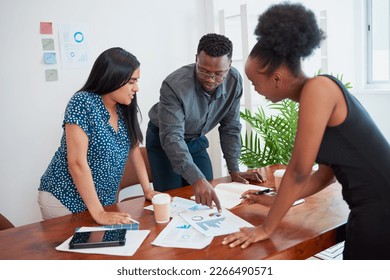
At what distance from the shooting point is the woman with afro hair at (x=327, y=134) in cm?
106

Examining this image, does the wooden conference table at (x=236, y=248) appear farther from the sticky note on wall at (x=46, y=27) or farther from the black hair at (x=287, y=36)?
the sticky note on wall at (x=46, y=27)

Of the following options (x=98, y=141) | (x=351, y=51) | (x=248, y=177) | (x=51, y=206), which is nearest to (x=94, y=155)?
(x=98, y=141)

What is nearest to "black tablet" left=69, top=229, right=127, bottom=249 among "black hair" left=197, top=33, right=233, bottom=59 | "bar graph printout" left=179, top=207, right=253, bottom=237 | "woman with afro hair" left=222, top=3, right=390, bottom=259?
"bar graph printout" left=179, top=207, right=253, bottom=237

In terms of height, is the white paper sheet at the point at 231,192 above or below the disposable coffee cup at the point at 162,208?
below

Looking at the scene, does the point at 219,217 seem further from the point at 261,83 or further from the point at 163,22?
the point at 163,22

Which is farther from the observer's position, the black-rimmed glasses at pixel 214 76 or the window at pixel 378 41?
the window at pixel 378 41

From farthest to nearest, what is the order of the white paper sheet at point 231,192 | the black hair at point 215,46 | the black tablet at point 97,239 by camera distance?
1. the black hair at point 215,46
2. the white paper sheet at point 231,192
3. the black tablet at point 97,239

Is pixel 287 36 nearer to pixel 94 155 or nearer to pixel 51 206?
pixel 94 155

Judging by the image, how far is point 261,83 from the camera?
1198mm

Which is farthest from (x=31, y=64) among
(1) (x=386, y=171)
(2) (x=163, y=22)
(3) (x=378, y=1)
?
(3) (x=378, y=1)

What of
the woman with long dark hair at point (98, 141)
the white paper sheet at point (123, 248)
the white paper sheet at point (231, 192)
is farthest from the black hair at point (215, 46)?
the white paper sheet at point (123, 248)

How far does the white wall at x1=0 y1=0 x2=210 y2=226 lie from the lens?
276 centimetres

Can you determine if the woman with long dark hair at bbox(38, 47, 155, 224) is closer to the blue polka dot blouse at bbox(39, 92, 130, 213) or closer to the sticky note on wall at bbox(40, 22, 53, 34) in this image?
the blue polka dot blouse at bbox(39, 92, 130, 213)

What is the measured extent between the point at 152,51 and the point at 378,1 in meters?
2.34
